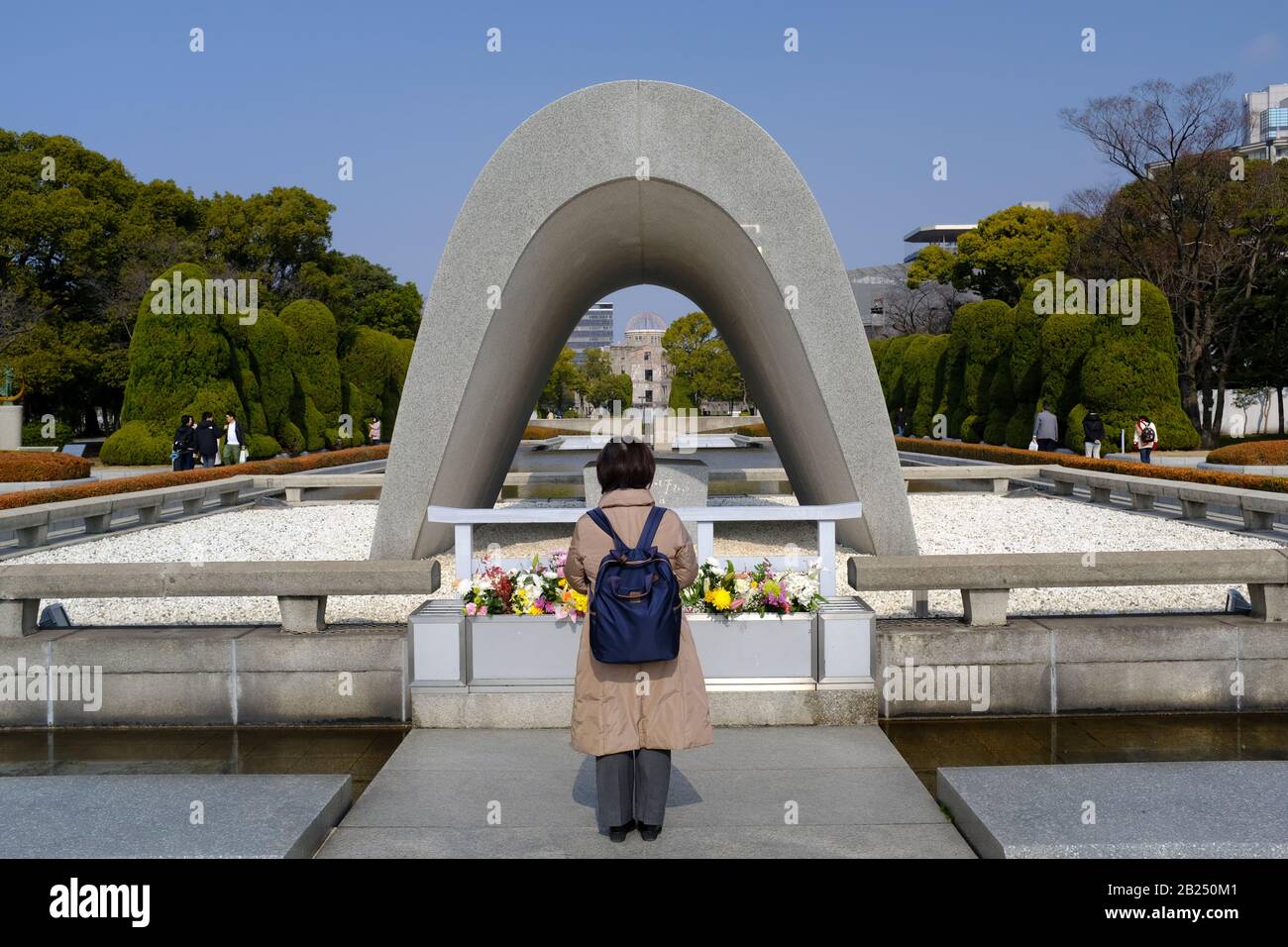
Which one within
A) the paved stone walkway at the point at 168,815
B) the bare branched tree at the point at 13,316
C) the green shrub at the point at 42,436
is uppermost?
the bare branched tree at the point at 13,316

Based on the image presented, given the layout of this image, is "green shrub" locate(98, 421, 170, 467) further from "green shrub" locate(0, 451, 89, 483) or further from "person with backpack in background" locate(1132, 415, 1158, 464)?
"person with backpack in background" locate(1132, 415, 1158, 464)

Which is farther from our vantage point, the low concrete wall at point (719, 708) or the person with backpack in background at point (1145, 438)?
the person with backpack in background at point (1145, 438)

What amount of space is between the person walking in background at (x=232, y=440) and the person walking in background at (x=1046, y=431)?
54.6ft

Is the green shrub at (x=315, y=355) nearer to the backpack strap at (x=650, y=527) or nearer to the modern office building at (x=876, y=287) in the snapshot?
the backpack strap at (x=650, y=527)

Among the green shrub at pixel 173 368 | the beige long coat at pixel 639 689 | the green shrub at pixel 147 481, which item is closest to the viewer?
the beige long coat at pixel 639 689

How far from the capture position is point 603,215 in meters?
8.59

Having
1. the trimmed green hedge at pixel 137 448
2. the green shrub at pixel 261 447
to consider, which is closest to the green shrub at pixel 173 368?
the trimmed green hedge at pixel 137 448

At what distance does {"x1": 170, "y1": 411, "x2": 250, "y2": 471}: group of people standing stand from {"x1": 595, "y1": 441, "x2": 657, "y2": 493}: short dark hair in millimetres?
16940

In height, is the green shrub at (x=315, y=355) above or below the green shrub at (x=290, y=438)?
above

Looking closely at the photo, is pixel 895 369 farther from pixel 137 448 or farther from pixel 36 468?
pixel 36 468

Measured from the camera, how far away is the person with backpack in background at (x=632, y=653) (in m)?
3.50

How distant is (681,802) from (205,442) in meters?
18.0

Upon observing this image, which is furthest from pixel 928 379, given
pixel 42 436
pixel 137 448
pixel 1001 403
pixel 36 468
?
pixel 42 436
